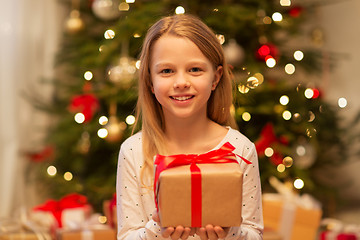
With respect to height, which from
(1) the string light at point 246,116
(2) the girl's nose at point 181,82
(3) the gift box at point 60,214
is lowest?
(3) the gift box at point 60,214

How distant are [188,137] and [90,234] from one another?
91 centimetres

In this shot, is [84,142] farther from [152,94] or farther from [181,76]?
[181,76]

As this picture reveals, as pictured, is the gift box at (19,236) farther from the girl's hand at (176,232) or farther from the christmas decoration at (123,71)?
the girl's hand at (176,232)

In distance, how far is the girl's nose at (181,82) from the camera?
4.51 ft

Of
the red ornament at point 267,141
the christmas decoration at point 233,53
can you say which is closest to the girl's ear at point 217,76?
the christmas decoration at point 233,53

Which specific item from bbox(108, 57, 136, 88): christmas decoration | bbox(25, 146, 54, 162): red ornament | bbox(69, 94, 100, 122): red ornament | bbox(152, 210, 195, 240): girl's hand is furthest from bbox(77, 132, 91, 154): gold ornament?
bbox(152, 210, 195, 240): girl's hand

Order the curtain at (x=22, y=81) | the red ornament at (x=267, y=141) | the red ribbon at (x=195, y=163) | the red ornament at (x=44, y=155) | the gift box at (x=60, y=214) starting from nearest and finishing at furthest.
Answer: the red ribbon at (x=195, y=163) → the gift box at (x=60, y=214) → the red ornament at (x=267, y=141) → the red ornament at (x=44, y=155) → the curtain at (x=22, y=81)

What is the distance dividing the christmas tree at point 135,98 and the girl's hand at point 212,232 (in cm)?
180

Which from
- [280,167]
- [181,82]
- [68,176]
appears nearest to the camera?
[181,82]

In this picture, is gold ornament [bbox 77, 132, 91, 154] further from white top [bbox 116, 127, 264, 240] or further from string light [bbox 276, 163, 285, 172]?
white top [bbox 116, 127, 264, 240]

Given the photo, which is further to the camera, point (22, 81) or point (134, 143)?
point (22, 81)

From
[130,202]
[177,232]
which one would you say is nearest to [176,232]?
[177,232]

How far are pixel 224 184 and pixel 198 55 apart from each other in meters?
0.34

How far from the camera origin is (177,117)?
1492 millimetres
